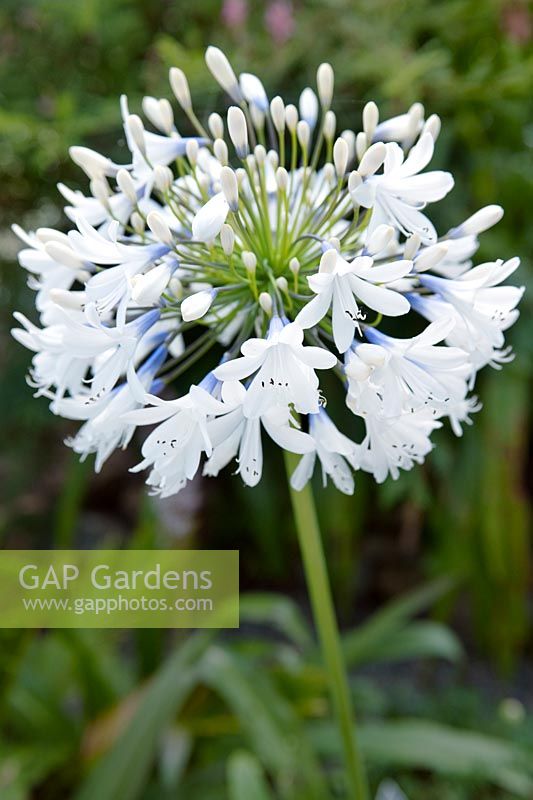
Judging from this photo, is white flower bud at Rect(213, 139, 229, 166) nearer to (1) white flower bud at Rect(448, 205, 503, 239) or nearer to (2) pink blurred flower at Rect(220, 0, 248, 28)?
(1) white flower bud at Rect(448, 205, 503, 239)

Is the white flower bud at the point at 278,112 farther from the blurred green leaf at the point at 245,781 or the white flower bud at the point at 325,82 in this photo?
the blurred green leaf at the point at 245,781

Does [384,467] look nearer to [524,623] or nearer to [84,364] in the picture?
[84,364]

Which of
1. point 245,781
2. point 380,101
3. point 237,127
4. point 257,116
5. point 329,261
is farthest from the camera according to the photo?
point 380,101

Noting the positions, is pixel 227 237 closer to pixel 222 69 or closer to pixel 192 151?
pixel 192 151

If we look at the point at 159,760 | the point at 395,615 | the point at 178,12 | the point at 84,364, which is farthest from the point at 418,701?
the point at 178,12

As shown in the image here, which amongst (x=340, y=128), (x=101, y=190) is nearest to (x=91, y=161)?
(x=101, y=190)
